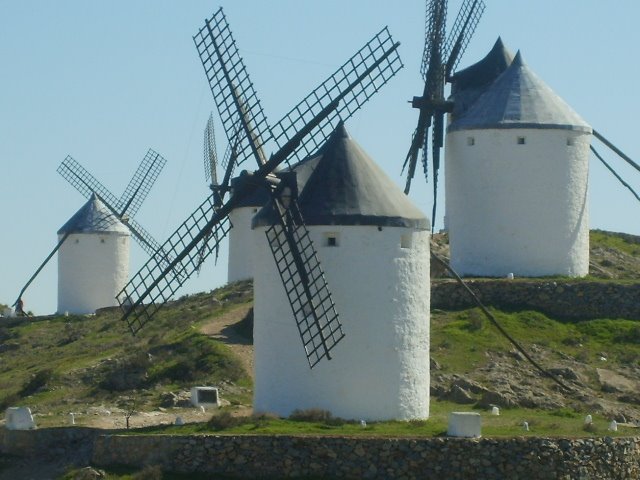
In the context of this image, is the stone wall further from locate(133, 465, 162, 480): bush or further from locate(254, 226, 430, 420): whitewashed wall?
locate(254, 226, 430, 420): whitewashed wall

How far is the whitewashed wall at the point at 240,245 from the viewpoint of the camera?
60719 millimetres

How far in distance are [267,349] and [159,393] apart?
207 inches

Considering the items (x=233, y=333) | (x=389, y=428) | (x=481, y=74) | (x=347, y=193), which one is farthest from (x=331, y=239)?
(x=481, y=74)

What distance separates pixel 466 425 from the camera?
33000 millimetres

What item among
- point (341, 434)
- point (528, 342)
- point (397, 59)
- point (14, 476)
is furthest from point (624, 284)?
point (14, 476)

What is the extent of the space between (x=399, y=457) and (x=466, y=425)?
53.3 inches

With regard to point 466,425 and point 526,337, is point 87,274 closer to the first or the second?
point 526,337

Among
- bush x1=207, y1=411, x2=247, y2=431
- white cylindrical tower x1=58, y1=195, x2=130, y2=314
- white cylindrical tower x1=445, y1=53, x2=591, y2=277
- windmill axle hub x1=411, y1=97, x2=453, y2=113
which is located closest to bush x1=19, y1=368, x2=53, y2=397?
bush x1=207, y1=411, x2=247, y2=431

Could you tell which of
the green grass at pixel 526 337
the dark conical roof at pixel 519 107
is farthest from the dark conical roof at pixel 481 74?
the green grass at pixel 526 337

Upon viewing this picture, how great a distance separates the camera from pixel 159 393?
4075 centimetres

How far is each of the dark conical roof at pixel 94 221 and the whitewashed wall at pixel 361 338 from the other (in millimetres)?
31768

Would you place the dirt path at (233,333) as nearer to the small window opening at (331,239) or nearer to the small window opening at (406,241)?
the small window opening at (331,239)

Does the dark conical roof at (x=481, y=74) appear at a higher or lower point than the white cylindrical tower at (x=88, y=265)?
higher

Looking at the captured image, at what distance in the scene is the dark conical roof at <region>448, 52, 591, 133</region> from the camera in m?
47.2
